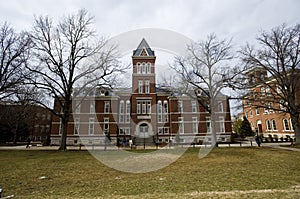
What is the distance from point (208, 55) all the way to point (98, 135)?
23.5 meters

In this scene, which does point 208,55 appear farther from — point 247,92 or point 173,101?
point 173,101

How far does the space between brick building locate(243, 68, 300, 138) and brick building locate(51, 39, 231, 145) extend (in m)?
8.64

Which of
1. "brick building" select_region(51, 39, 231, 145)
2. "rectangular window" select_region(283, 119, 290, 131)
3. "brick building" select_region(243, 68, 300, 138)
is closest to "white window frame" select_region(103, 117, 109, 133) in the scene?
"brick building" select_region(51, 39, 231, 145)

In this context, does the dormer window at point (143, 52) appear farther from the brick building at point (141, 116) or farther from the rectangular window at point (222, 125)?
the rectangular window at point (222, 125)

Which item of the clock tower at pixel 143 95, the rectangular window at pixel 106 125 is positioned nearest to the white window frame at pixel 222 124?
the clock tower at pixel 143 95

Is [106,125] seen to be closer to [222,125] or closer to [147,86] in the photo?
[147,86]

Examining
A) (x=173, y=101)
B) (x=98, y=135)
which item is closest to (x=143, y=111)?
(x=173, y=101)

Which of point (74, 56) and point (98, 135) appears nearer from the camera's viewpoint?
point (74, 56)

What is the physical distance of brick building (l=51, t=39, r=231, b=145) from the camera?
106 ft

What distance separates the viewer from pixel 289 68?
68.7ft

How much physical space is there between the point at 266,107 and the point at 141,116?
61.6ft

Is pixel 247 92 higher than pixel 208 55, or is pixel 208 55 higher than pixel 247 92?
pixel 208 55

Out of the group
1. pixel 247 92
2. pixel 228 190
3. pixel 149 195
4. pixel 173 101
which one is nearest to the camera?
pixel 149 195

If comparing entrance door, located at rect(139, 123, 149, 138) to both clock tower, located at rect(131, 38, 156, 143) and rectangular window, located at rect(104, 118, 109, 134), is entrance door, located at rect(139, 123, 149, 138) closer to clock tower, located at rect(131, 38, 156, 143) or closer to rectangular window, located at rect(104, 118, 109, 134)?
clock tower, located at rect(131, 38, 156, 143)
